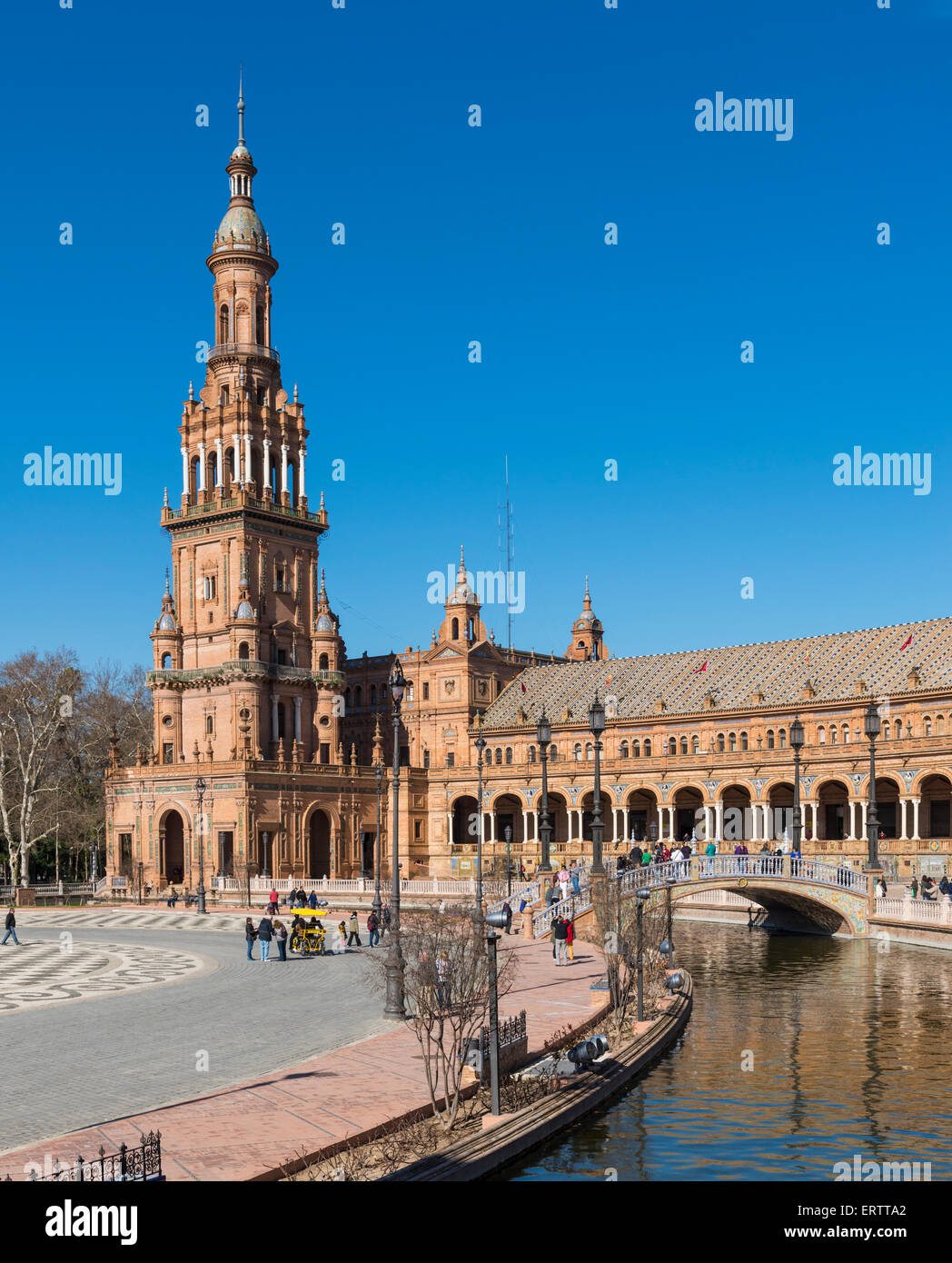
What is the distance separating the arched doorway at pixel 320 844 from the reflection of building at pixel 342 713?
0.14 meters

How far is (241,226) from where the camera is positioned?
311ft

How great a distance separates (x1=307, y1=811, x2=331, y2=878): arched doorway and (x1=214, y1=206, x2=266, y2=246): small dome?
40090 mm

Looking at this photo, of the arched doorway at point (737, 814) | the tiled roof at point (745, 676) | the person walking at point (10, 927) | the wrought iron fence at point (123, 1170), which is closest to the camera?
the wrought iron fence at point (123, 1170)

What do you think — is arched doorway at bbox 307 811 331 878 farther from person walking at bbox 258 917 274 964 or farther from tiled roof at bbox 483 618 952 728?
person walking at bbox 258 917 274 964

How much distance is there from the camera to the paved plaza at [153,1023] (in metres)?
19.7

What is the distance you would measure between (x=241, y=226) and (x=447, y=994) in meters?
83.6

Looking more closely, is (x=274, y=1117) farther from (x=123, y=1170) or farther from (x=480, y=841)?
(x=480, y=841)

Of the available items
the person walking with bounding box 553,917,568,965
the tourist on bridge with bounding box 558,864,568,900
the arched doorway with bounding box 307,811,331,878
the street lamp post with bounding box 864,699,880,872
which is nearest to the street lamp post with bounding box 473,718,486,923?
the person walking with bounding box 553,917,568,965

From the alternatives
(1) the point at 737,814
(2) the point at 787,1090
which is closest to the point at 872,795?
(2) the point at 787,1090

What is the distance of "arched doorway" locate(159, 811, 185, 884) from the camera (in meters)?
87.1

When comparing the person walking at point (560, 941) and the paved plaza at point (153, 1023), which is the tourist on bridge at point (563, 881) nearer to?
the paved plaza at point (153, 1023)

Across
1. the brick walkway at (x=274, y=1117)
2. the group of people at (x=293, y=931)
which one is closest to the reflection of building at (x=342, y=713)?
the group of people at (x=293, y=931)
